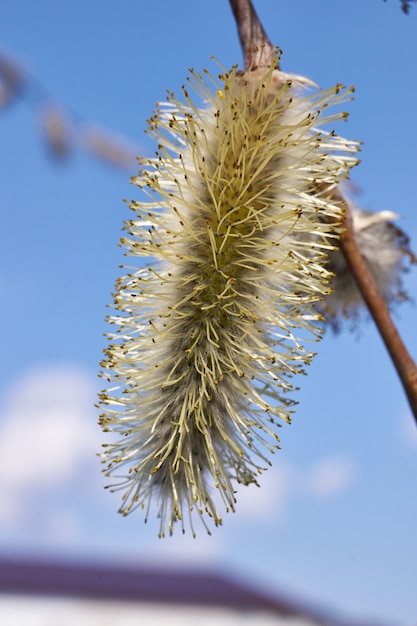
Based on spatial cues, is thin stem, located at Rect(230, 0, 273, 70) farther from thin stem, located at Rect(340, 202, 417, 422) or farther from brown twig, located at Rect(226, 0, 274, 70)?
thin stem, located at Rect(340, 202, 417, 422)

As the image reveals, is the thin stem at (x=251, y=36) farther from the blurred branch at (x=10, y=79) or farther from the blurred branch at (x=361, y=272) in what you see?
the blurred branch at (x=10, y=79)

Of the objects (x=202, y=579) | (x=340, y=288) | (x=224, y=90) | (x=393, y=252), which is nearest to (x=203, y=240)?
(x=224, y=90)

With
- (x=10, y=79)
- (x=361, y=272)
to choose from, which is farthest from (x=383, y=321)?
(x=10, y=79)

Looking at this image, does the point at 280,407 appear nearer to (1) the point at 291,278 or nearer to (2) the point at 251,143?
(1) the point at 291,278

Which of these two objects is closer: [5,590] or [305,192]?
[305,192]

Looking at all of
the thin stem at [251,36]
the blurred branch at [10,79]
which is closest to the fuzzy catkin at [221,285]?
the thin stem at [251,36]
